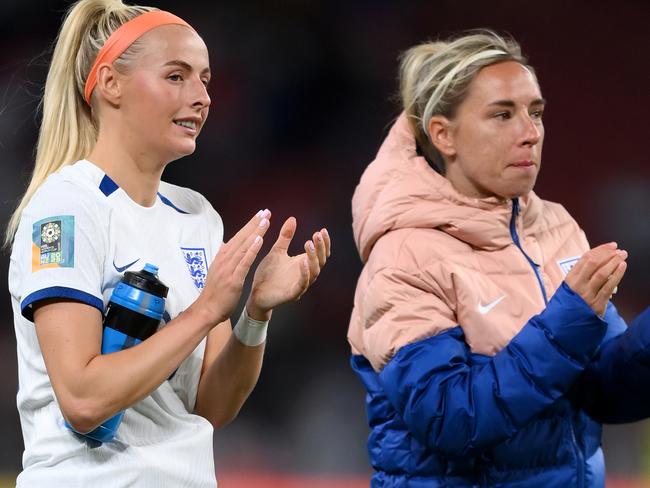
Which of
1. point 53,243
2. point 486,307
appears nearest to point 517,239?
point 486,307

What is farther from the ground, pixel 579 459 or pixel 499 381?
pixel 499 381

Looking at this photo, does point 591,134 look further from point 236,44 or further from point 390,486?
point 390,486

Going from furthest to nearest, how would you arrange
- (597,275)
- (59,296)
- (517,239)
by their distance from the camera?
(517,239) → (597,275) → (59,296)

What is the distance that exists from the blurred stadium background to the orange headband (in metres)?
2.90

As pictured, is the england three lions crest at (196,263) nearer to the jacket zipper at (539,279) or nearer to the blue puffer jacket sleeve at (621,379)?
the jacket zipper at (539,279)

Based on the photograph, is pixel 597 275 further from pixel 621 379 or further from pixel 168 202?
pixel 168 202

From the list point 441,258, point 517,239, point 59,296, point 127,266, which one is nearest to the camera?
point 59,296

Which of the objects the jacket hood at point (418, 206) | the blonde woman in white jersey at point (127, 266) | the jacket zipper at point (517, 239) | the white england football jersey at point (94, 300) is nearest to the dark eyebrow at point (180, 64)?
the blonde woman in white jersey at point (127, 266)

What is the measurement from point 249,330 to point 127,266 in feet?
0.88

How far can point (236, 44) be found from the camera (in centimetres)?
529

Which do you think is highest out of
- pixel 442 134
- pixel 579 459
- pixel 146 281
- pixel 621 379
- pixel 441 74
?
pixel 441 74

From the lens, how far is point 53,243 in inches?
61.5

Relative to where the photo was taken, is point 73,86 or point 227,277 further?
point 73,86

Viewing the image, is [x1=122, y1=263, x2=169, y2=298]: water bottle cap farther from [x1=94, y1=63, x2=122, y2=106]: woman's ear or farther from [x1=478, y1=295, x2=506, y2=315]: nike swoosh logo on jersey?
[x1=478, y1=295, x2=506, y2=315]: nike swoosh logo on jersey
